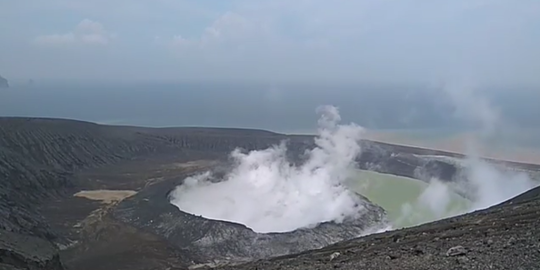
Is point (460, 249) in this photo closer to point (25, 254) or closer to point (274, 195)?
point (25, 254)

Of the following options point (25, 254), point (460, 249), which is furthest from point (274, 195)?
point (460, 249)

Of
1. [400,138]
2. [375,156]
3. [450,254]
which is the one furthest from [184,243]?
[400,138]

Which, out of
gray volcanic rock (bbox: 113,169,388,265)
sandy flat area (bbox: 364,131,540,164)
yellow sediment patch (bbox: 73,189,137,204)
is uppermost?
sandy flat area (bbox: 364,131,540,164)

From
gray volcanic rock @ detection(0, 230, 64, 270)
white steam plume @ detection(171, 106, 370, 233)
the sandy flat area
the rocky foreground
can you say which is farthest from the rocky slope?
the sandy flat area

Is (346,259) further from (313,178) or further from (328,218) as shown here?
(313,178)

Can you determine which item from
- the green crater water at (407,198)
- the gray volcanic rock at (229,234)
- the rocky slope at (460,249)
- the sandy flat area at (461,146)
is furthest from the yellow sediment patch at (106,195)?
the sandy flat area at (461,146)

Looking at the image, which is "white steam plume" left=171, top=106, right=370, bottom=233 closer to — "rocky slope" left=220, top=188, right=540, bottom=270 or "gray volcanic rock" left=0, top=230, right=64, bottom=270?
"gray volcanic rock" left=0, top=230, right=64, bottom=270
